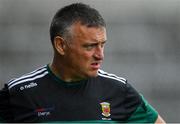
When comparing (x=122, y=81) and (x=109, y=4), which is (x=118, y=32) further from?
(x=122, y=81)

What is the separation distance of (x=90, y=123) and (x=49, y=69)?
316mm

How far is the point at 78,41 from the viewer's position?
113 inches

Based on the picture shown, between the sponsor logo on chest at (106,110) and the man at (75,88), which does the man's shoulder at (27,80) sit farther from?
the sponsor logo on chest at (106,110)

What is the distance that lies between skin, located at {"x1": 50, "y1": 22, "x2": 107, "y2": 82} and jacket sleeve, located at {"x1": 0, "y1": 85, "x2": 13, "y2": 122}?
0.22 metres

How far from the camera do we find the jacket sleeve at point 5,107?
2893 mm

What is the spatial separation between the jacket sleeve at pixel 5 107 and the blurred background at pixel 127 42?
2.36m

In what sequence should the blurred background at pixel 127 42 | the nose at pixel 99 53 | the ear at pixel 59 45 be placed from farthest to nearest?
the blurred background at pixel 127 42, the ear at pixel 59 45, the nose at pixel 99 53

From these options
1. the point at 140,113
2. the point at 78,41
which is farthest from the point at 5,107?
the point at 140,113

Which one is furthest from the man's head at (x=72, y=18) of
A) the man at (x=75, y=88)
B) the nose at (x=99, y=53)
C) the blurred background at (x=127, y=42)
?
the blurred background at (x=127, y=42)

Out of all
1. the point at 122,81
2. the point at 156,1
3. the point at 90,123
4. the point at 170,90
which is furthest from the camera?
the point at 156,1

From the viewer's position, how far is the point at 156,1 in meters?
5.85

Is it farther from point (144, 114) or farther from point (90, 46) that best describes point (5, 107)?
point (144, 114)

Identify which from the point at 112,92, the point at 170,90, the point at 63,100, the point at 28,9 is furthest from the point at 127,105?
the point at 28,9

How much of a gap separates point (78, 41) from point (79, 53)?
5 cm
